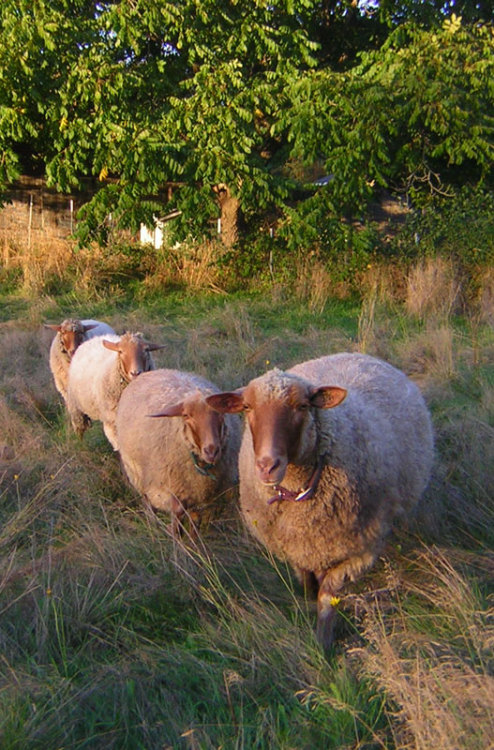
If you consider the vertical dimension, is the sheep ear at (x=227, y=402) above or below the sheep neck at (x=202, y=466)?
above

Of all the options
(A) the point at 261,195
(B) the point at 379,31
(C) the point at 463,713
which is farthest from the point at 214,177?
(C) the point at 463,713

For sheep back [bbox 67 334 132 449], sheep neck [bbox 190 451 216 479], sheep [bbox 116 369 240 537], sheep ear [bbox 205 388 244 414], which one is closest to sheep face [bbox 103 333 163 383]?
sheep back [bbox 67 334 132 449]

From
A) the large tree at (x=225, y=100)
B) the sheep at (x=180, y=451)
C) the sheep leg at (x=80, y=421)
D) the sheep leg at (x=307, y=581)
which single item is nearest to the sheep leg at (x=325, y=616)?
the sheep leg at (x=307, y=581)

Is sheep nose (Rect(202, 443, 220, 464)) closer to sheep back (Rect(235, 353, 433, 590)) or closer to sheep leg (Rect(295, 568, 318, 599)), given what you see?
sheep back (Rect(235, 353, 433, 590))

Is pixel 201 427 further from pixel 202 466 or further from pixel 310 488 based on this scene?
pixel 310 488

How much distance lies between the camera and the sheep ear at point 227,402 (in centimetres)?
286

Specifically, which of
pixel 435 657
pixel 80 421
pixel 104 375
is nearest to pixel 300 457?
pixel 435 657

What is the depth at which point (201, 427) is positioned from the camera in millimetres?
3816

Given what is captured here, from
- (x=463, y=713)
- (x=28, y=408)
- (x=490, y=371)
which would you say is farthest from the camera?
(x=490, y=371)

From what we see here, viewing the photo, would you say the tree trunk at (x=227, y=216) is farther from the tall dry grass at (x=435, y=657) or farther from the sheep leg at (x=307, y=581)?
the tall dry grass at (x=435, y=657)

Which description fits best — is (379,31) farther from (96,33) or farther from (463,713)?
(463,713)

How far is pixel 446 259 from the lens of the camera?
9617 millimetres

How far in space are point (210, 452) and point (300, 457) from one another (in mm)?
963

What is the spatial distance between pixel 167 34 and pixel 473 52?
187 inches
